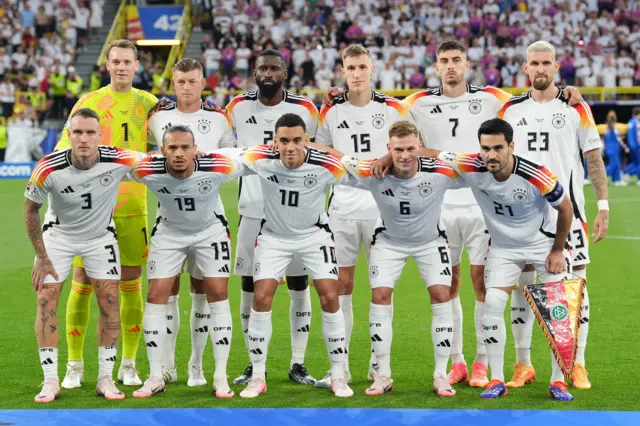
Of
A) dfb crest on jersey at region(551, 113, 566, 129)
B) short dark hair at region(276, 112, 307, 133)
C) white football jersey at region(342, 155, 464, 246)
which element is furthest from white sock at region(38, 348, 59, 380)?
dfb crest on jersey at region(551, 113, 566, 129)

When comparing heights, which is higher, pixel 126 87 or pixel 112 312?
pixel 126 87

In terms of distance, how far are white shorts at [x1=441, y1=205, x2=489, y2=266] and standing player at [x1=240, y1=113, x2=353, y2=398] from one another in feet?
3.07

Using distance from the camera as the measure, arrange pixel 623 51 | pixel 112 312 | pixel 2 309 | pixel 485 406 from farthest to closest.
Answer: pixel 623 51, pixel 2 309, pixel 112 312, pixel 485 406

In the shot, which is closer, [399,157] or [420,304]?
[399,157]

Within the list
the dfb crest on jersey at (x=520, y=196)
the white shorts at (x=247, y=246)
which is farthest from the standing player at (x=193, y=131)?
the dfb crest on jersey at (x=520, y=196)

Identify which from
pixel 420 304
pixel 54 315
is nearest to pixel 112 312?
pixel 54 315

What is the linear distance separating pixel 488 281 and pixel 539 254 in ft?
1.27

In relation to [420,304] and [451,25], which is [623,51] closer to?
[451,25]

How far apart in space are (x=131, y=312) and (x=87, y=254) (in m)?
0.81

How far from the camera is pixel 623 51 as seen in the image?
27188mm

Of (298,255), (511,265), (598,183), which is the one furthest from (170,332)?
(598,183)

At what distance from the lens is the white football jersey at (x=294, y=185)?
6648 mm

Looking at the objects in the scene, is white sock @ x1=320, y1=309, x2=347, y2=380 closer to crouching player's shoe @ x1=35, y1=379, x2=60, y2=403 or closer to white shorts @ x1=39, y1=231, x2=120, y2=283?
white shorts @ x1=39, y1=231, x2=120, y2=283

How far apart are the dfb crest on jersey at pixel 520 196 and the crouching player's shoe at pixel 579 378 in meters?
1.28
